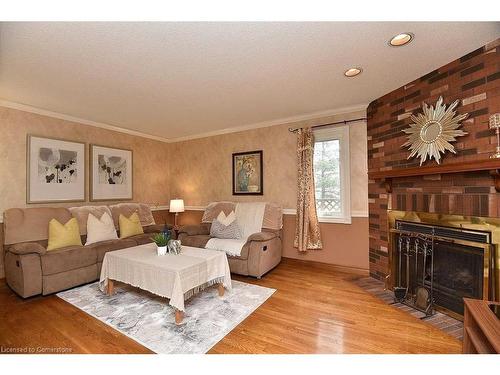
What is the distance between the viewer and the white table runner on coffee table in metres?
2.13

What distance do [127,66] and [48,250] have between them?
2.35 meters

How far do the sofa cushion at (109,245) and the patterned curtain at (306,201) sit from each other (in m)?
2.47

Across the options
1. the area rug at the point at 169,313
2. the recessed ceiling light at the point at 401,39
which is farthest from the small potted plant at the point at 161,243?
the recessed ceiling light at the point at 401,39

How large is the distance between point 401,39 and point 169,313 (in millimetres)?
3069

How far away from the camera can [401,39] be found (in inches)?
73.9

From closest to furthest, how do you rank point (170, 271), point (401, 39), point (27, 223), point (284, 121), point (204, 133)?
point (401, 39), point (170, 271), point (27, 223), point (284, 121), point (204, 133)

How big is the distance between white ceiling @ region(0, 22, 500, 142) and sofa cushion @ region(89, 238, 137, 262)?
1888mm

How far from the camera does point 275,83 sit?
2.70 meters

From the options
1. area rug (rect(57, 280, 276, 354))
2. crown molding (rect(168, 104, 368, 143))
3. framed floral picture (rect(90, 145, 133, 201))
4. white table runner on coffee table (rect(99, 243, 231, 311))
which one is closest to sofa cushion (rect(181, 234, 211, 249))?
white table runner on coffee table (rect(99, 243, 231, 311))

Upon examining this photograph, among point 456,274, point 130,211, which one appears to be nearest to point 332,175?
point 456,274

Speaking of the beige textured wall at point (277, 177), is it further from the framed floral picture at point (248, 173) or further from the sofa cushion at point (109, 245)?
the sofa cushion at point (109, 245)

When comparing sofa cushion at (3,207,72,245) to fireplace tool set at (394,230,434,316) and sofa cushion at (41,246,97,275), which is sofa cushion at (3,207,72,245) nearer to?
sofa cushion at (41,246,97,275)

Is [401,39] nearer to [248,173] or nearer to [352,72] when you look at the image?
[352,72]
